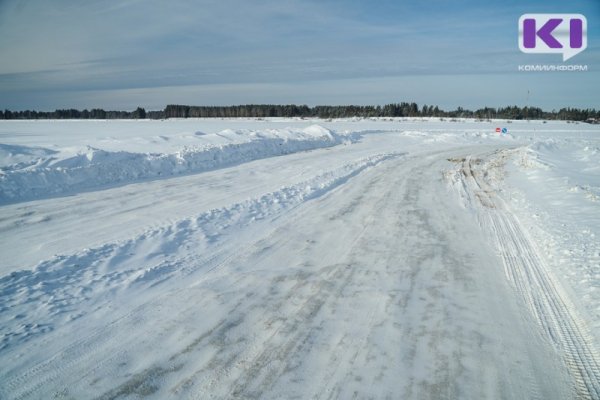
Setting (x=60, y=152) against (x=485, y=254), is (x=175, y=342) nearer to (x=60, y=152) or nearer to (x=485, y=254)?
(x=485, y=254)

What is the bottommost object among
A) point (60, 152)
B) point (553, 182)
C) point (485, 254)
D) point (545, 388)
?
point (545, 388)

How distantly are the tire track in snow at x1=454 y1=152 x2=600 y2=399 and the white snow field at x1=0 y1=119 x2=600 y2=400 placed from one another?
0.08ft

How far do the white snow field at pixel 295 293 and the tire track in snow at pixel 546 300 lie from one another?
2 cm

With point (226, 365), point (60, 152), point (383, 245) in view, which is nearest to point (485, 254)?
point (383, 245)

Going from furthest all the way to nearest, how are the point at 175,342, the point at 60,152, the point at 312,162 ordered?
the point at 312,162, the point at 60,152, the point at 175,342

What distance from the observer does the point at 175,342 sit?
3.92 meters

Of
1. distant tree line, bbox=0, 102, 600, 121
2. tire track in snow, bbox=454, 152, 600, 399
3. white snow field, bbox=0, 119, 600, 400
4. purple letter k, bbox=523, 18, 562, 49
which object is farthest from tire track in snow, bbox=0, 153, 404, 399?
distant tree line, bbox=0, 102, 600, 121

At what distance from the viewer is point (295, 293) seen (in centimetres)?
493

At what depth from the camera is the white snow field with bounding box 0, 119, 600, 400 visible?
3.40 meters

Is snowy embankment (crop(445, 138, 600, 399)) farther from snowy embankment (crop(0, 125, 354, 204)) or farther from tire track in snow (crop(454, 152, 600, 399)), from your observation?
snowy embankment (crop(0, 125, 354, 204))

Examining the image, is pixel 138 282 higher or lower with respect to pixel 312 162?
lower

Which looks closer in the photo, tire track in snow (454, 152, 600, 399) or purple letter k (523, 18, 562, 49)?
tire track in snow (454, 152, 600, 399)

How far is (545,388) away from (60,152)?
16.7 metres

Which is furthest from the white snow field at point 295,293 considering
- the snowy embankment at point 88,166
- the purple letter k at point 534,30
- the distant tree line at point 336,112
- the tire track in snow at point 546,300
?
the distant tree line at point 336,112
